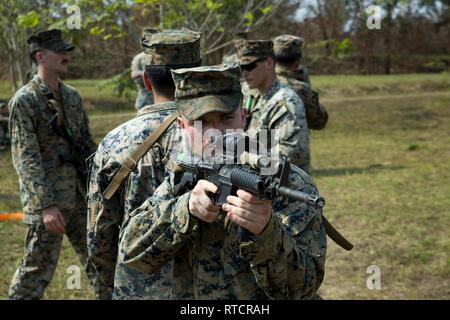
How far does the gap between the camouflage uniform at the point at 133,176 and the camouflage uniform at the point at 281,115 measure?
1.73m

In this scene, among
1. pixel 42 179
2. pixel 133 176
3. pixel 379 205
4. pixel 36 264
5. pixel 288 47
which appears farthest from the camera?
pixel 379 205

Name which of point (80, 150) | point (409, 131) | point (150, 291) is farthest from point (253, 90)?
point (409, 131)

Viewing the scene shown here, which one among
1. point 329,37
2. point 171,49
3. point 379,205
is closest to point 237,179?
point 171,49

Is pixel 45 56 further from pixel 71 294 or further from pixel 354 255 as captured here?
pixel 354 255

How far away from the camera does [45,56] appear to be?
4645 millimetres

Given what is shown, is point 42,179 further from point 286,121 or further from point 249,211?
point 249,211

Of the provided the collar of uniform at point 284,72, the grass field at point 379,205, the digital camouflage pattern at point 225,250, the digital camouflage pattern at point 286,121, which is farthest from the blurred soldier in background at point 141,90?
the digital camouflage pattern at point 225,250

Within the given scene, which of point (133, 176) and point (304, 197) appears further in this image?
point (133, 176)

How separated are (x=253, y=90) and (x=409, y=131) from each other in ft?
42.1

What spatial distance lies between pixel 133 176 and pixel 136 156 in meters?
0.13

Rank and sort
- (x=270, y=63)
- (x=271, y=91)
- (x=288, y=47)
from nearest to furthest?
1. (x=271, y=91)
2. (x=270, y=63)
3. (x=288, y=47)

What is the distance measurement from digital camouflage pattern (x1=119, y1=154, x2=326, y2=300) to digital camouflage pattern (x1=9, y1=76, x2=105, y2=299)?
Answer: 7.08ft

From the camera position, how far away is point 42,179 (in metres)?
4.24

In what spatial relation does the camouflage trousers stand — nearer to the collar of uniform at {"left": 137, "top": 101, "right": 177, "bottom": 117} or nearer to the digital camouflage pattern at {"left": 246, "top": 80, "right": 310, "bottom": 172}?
the digital camouflage pattern at {"left": 246, "top": 80, "right": 310, "bottom": 172}
